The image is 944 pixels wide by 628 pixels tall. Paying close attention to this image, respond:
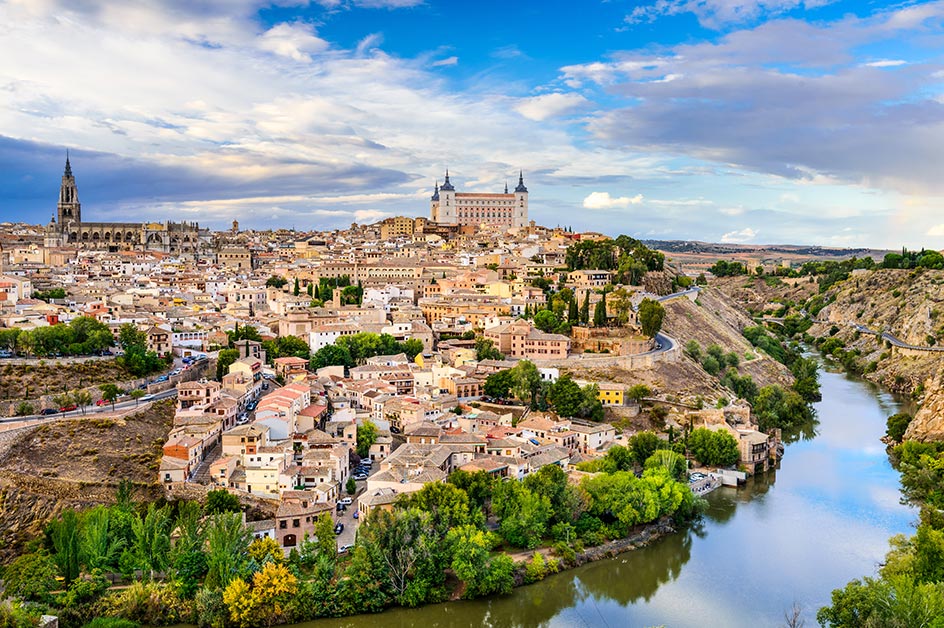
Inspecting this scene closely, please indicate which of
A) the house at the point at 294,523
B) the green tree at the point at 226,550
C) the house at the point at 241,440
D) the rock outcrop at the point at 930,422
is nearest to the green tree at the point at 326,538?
the house at the point at 294,523

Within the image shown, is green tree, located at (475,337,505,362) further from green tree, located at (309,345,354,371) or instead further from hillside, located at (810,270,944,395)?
hillside, located at (810,270,944,395)

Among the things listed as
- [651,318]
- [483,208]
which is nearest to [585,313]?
[651,318]

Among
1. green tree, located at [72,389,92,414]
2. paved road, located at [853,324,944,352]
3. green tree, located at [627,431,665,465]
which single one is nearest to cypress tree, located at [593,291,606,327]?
A: green tree, located at [627,431,665,465]

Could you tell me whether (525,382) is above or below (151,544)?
above

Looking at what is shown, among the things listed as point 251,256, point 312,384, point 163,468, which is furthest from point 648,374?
point 251,256

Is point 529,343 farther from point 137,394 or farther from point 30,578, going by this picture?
point 30,578

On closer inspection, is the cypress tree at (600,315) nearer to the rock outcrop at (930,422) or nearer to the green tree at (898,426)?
the green tree at (898,426)
